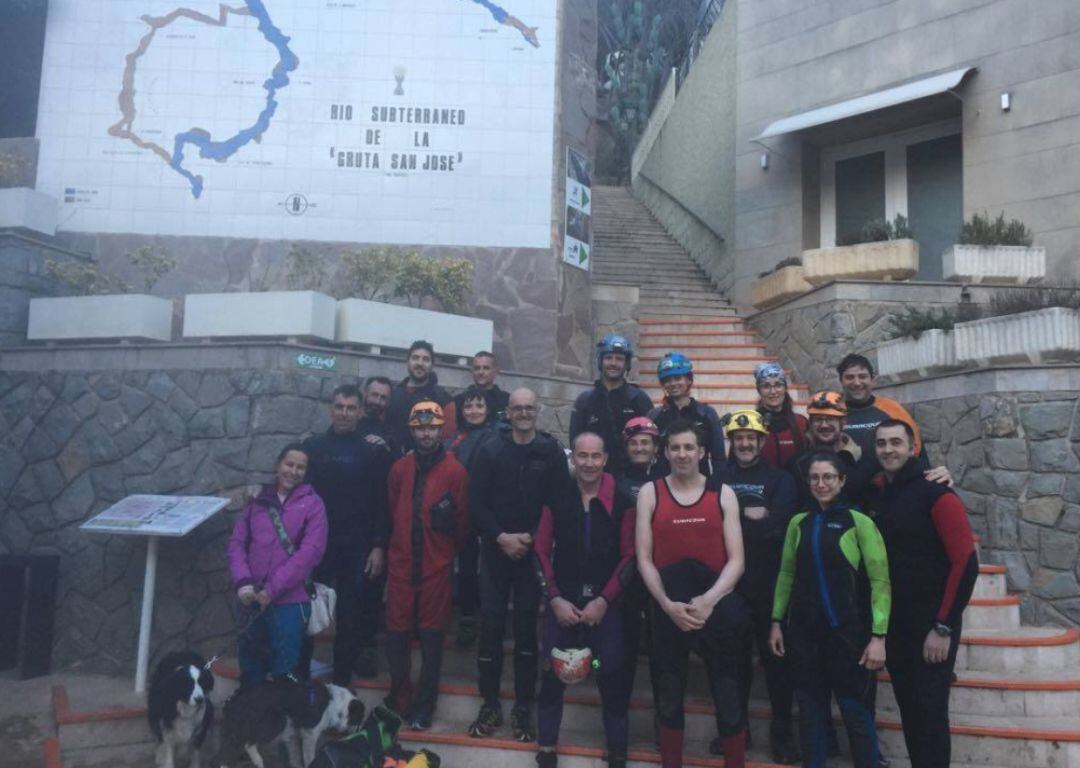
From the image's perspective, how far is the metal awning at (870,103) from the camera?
10602 millimetres

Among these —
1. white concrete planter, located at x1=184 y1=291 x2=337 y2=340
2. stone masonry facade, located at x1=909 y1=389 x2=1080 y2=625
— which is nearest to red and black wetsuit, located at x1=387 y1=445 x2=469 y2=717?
white concrete planter, located at x1=184 y1=291 x2=337 y2=340

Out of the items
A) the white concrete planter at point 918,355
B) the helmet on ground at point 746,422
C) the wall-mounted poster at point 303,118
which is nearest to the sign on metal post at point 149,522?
the helmet on ground at point 746,422

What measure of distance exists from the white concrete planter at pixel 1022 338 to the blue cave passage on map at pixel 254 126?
22.8 feet

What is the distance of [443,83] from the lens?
9070mm

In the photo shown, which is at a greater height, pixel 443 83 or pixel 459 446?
pixel 443 83

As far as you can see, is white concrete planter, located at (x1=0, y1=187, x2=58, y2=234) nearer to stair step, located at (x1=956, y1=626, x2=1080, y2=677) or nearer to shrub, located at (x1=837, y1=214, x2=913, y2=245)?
stair step, located at (x1=956, y1=626, x2=1080, y2=677)

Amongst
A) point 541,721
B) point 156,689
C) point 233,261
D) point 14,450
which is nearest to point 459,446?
point 541,721

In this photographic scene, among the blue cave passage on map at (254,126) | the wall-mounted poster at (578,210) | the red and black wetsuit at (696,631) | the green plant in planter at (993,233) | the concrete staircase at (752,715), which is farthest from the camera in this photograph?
the green plant in planter at (993,233)

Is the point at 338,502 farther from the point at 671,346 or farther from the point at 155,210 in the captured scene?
the point at 671,346

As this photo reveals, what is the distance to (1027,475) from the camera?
624 centimetres

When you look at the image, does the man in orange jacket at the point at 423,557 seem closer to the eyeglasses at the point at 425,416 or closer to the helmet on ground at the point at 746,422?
the eyeglasses at the point at 425,416

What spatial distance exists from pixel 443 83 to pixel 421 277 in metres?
2.42

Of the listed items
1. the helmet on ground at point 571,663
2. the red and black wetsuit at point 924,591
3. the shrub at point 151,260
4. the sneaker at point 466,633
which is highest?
the shrub at point 151,260

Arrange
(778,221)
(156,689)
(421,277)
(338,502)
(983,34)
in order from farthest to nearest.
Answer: (778,221) → (983,34) → (421,277) → (338,502) → (156,689)
